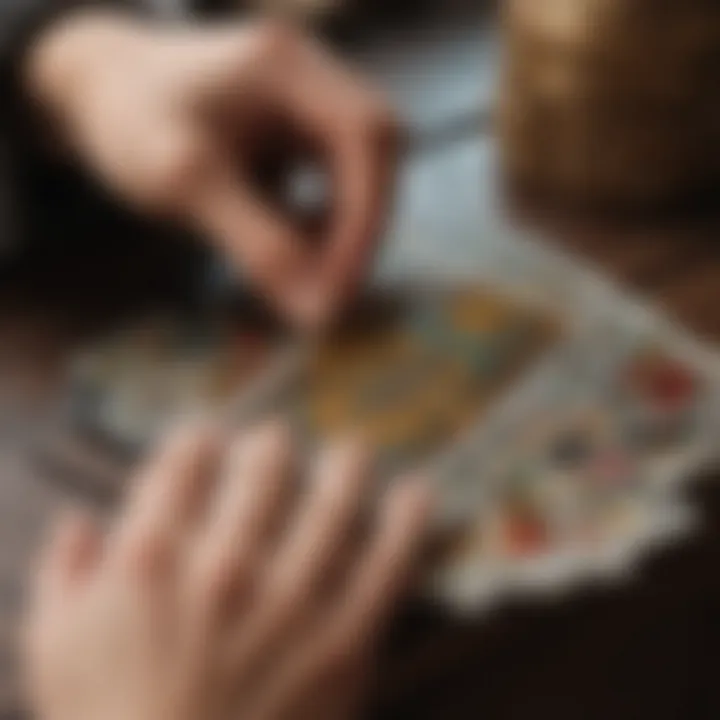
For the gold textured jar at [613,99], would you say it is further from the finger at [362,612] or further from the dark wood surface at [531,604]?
the finger at [362,612]

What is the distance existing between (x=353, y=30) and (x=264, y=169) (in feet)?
0.65

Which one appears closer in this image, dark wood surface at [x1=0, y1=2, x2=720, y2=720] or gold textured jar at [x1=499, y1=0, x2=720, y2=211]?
dark wood surface at [x1=0, y1=2, x2=720, y2=720]

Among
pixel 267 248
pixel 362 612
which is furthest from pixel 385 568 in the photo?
pixel 267 248

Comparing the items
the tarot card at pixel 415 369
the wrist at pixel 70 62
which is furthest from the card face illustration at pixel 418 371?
the wrist at pixel 70 62

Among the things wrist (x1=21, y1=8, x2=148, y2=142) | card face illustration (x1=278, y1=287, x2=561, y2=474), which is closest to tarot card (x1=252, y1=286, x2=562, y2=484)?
card face illustration (x1=278, y1=287, x2=561, y2=474)

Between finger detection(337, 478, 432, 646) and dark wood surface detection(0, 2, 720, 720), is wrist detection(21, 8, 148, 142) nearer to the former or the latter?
dark wood surface detection(0, 2, 720, 720)

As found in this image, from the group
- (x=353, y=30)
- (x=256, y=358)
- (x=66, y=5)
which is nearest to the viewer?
(x=256, y=358)

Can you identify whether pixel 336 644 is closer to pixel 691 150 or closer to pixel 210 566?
pixel 210 566

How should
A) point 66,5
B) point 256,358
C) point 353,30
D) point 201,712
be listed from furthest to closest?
point 353,30 → point 66,5 → point 256,358 → point 201,712

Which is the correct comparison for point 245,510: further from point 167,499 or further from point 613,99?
point 613,99

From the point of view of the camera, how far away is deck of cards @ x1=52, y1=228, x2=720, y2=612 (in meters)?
0.54

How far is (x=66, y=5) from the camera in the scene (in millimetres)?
721

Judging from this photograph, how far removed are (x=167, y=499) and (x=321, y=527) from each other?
5cm

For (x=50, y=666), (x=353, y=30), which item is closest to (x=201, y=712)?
(x=50, y=666)
